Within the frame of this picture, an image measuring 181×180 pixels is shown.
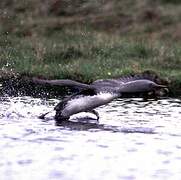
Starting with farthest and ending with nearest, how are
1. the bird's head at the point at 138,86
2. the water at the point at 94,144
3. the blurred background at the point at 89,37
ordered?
1. the blurred background at the point at 89,37
2. the bird's head at the point at 138,86
3. the water at the point at 94,144

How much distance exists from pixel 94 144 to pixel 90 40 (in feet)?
52.1

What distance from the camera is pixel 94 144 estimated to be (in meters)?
16.4

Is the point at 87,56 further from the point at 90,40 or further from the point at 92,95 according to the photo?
the point at 92,95

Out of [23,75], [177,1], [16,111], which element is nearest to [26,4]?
[177,1]

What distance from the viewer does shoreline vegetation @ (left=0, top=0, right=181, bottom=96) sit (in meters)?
26.7

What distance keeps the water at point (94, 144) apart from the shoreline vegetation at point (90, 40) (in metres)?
4.83

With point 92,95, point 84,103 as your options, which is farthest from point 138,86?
point 84,103

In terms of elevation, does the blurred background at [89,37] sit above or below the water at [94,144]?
above

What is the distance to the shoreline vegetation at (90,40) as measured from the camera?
1051 inches

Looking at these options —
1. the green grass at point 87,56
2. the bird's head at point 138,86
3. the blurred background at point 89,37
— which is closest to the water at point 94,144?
the bird's head at point 138,86

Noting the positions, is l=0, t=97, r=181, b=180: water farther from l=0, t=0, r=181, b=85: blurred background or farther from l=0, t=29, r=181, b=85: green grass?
l=0, t=0, r=181, b=85: blurred background

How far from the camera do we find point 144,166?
48.3ft

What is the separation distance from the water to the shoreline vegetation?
15.8ft

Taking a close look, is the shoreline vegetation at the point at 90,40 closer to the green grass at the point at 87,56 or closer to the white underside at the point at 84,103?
the green grass at the point at 87,56
